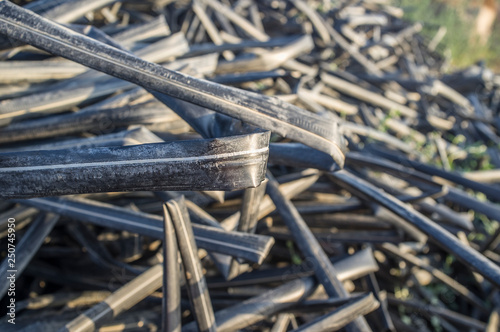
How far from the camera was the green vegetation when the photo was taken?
7668 millimetres

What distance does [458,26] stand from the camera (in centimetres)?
942

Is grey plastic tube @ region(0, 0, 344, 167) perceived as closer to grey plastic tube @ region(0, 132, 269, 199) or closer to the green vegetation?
grey plastic tube @ region(0, 132, 269, 199)

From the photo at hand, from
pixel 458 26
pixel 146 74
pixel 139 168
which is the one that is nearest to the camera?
pixel 139 168

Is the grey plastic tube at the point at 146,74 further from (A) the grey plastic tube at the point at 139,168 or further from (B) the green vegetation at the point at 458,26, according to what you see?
(B) the green vegetation at the point at 458,26

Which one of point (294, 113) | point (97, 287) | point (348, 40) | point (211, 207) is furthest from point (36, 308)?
point (348, 40)

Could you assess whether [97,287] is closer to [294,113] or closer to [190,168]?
[190,168]

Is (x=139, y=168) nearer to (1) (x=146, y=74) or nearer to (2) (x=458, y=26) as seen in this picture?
(1) (x=146, y=74)

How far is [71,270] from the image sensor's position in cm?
157

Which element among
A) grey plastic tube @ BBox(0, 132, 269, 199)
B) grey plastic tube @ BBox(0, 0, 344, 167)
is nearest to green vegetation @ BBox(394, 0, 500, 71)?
grey plastic tube @ BBox(0, 0, 344, 167)

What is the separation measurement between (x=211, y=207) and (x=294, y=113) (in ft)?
2.63

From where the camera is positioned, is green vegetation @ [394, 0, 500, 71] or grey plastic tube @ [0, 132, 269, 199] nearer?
grey plastic tube @ [0, 132, 269, 199]

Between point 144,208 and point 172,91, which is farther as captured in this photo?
point 144,208

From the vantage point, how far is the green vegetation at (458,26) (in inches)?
302

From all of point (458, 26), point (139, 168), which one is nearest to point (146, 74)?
point (139, 168)
